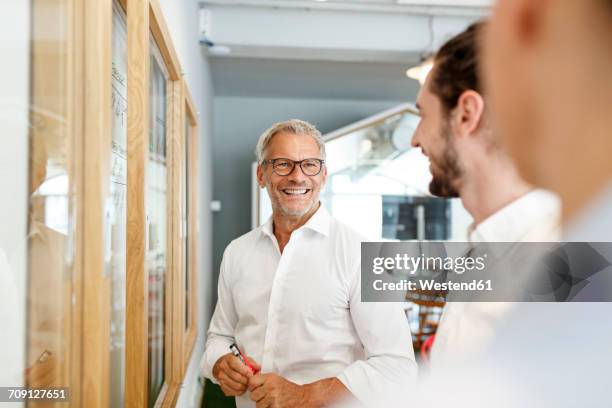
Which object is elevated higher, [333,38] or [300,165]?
[333,38]

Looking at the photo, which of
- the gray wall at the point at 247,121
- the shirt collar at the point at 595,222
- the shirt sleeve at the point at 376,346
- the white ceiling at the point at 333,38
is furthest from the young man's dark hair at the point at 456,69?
the white ceiling at the point at 333,38

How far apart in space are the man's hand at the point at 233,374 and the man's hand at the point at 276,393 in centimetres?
1

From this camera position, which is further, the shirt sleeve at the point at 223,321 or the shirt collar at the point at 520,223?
the shirt sleeve at the point at 223,321

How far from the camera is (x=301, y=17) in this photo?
6.87ft

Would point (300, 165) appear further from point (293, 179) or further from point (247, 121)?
point (247, 121)

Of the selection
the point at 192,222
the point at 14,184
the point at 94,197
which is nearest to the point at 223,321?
the point at 94,197

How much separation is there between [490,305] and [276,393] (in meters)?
0.47

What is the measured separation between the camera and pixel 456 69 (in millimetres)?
381

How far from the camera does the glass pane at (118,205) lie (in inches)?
28.9

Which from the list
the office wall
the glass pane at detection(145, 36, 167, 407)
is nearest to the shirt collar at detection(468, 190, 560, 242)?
the glass pane at detection(145, 36, 167, 407)

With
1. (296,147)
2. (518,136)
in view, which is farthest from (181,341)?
(518,136)

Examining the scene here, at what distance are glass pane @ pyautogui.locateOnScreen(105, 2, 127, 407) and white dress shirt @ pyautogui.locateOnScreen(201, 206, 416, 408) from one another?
0.16 meters

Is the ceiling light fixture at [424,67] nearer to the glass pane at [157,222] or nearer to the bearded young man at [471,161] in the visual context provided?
the bearded young man at [471,161]

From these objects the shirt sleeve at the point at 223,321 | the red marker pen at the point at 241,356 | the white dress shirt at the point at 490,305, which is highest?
the white dress shirt at the point at 490,305
